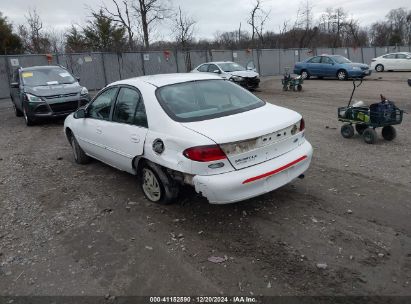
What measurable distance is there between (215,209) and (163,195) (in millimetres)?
641

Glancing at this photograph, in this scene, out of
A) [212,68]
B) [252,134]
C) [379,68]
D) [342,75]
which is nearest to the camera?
[252,134]

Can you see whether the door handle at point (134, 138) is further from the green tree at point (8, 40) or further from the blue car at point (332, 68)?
the green tree at point (8, 40)

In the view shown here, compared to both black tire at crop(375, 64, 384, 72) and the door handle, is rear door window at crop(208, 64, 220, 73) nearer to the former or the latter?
the door handle

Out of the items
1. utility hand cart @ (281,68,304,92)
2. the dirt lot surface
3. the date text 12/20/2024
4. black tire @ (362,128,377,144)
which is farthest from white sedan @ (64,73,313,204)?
utility hand cart @ (281,68,304,92)

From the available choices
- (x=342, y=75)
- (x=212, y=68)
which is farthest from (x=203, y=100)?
(x=342, y=75)

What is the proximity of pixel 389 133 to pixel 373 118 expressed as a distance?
54cm

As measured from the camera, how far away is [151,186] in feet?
15.1

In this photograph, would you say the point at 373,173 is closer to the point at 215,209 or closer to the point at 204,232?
the point at 215,209

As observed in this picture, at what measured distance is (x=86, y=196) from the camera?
513 centimetres

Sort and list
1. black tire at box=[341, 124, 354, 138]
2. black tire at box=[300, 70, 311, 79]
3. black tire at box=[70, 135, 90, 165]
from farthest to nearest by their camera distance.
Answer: black tire at box=[300, 70, 311, 79] → black tire at box=[341, 124, 354, 138] → black tire at box=[70, 135, 90, 165]

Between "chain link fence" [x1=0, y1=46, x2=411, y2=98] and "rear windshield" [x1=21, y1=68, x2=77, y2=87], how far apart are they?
846 cm

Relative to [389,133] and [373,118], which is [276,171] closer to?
[373,118]

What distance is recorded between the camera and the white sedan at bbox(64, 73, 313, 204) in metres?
3.73

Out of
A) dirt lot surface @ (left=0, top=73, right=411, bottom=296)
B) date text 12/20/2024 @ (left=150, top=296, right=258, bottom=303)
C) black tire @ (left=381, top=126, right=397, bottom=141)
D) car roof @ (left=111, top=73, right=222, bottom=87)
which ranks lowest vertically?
date text 12/20/2024 @ (left=150, top=296, right=258, bottom=303)
